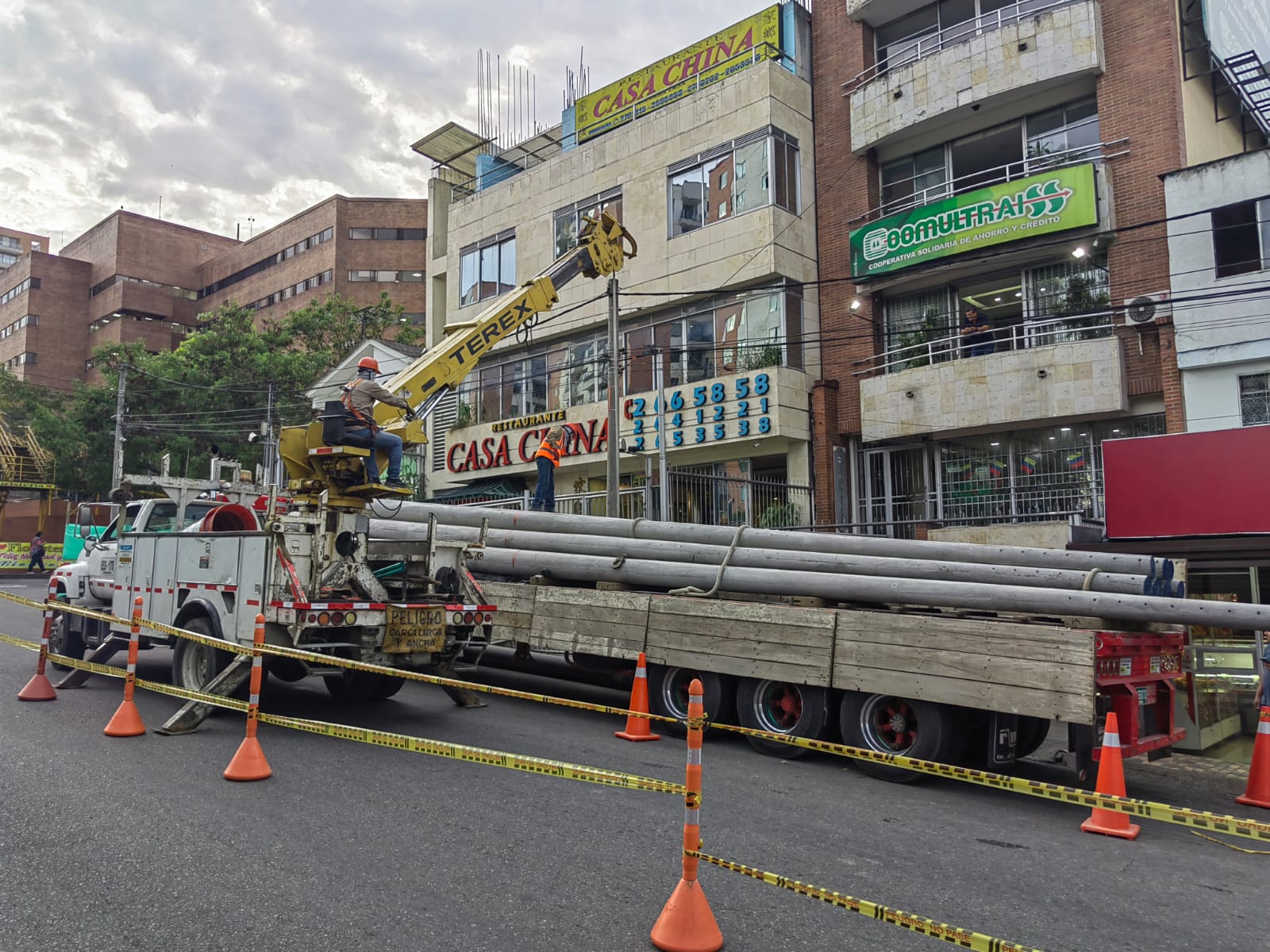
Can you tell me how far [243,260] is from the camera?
61188 millimetres

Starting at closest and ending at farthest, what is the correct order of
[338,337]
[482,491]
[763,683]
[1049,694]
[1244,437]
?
[1049,694] → [763,683] → [1244,437] → [482,491] → [338,337]

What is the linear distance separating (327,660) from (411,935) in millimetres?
4067

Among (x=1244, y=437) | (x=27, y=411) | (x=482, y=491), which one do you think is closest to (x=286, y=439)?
(x=1244, y=437)

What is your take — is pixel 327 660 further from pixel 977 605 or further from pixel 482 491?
pixel 482 491

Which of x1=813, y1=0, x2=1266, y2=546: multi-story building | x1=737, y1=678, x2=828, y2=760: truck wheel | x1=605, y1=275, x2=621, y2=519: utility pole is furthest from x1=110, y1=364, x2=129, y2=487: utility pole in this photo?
x1=737, y1=678, x2=828, y2=760: truck wheel

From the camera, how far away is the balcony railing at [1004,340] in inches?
665

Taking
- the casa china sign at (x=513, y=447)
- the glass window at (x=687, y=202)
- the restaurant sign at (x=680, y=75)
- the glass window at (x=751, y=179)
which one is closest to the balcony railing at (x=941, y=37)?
the restaurant sign at (x=680, y=75)

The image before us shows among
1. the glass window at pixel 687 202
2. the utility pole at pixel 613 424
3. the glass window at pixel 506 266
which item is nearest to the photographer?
the utility pole at pixel 613 424

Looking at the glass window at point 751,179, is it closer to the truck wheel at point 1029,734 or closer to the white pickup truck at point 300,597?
the white pickup truck at point 300,597

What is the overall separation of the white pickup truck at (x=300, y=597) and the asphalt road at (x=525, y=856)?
1.03 metres

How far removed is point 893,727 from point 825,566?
1.80m

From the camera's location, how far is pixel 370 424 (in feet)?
30.1

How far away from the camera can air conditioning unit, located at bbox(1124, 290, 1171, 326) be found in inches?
622

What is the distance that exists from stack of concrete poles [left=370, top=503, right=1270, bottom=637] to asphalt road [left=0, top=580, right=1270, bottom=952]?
1.56m
